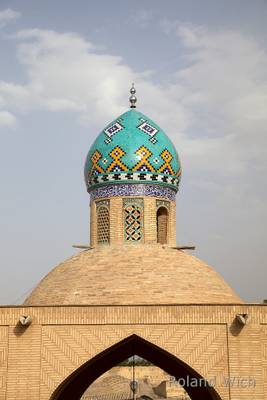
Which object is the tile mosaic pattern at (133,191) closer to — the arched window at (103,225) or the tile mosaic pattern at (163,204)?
the tile mosaic pattern at (163,204)

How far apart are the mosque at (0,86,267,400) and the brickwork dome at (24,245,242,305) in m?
0.02

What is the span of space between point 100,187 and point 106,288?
282 cm

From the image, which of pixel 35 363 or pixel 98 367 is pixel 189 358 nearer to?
pixel 35 363

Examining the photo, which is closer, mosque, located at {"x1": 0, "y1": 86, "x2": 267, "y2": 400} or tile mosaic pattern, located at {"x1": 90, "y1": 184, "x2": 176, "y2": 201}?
mosque, located at {"x1": 0, "y1": 86, "x2": 267, "y2": 400}

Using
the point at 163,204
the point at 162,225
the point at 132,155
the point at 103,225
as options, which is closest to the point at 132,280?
the point at 103,225

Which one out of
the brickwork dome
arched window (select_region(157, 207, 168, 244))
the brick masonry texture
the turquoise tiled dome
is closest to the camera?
the brick masonry texture

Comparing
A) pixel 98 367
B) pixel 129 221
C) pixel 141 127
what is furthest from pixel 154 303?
pixel 141 127

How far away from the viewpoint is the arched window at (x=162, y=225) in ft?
39.4

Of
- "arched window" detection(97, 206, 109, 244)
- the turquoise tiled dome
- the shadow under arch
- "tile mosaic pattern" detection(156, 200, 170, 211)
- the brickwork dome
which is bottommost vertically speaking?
the shadow under arch

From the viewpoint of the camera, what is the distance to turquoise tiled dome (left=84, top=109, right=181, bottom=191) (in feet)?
38.8

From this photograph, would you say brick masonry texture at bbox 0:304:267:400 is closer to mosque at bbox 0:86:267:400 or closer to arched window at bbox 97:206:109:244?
mosque at bbox 0:86:267:400

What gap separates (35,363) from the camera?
9.23 metres

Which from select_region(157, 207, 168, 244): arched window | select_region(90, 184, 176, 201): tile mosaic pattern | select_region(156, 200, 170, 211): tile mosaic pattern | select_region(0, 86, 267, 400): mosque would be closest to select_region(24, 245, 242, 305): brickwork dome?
select_region(0, 86, 267, 400): mosque

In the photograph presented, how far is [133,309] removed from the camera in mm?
9383
